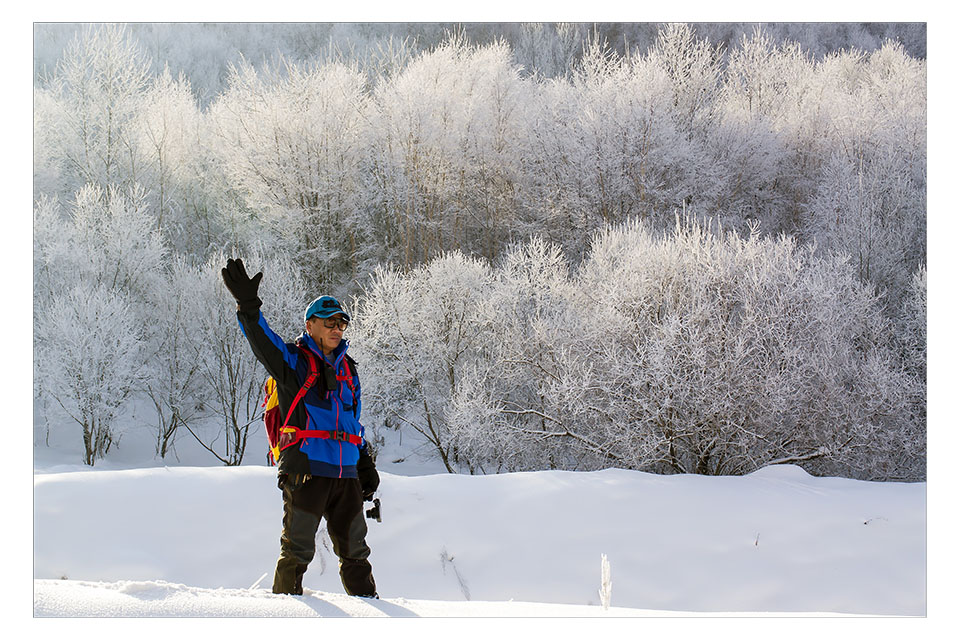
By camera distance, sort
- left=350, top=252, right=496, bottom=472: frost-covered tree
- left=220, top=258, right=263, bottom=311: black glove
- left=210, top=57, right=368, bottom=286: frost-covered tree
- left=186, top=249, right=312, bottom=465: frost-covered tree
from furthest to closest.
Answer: left=210, top=57, right=368, bottom=286: frost-covered tree → left=186, top=249, right=312, bottom=465: frost-covered tree → left=350, top=252, right=496, bottom=472: frost-covered tree → left=220, top=258, right=263, bottom=311: black glove

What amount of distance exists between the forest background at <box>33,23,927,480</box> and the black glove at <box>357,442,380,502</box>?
15.9 feet

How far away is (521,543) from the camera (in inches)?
203

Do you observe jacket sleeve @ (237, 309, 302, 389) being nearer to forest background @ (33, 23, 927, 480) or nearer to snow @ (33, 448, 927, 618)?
snow @ (33, 448, 927, 618)

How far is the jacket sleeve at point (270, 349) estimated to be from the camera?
2.62m

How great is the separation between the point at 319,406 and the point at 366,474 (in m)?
0.42

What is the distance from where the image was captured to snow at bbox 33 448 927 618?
15.8 ft

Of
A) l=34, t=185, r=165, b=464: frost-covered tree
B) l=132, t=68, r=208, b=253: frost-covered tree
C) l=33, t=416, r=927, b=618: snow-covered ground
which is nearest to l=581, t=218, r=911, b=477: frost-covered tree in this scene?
l=33, t=416, r=927, b=618: snow-covered ground

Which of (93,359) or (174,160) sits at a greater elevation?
(174,160)

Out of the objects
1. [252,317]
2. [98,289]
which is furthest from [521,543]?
[98,289]

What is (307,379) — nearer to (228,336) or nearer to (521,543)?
(521,543)

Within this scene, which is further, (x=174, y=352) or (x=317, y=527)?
(x=174, y=352)
